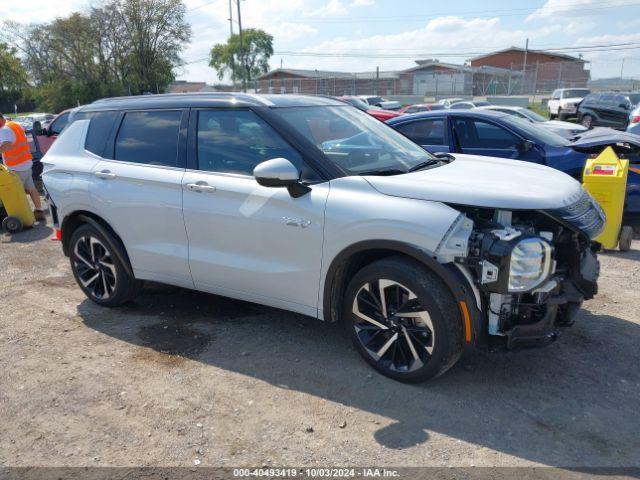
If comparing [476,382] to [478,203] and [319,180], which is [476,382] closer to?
[478,203]

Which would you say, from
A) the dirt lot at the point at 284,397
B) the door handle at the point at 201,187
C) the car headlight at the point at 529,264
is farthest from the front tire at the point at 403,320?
the door handle at the point at 201,187

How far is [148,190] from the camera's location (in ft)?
14.4

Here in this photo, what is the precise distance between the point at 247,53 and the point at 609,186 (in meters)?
77.2

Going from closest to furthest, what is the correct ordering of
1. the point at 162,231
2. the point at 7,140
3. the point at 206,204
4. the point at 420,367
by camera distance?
the point at 420,367, the point at 206,204, the point at 162,231, the point at 7,140

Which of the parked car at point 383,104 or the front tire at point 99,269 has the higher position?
the parked car at point 383,104

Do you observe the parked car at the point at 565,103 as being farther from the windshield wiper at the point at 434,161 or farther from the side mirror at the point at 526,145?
the windshield wiper at the point at 434,161

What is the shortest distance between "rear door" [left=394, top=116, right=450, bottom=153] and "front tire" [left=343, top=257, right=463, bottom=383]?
4.55m

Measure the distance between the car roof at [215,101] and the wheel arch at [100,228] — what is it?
985mm

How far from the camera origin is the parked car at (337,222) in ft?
10.6

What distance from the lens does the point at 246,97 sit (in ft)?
13.6

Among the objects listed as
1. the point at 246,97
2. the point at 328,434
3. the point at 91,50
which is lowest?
the point at 328,434

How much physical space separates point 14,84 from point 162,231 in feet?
177

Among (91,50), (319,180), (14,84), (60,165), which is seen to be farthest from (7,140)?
(91,50)

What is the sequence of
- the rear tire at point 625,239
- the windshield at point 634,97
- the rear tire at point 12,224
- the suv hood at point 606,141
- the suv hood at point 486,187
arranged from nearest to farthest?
the suv hood at point 486,187
the rear tire at point 625,239
the suv hood at point 606,141
the rear tire at point 12,224
the windshield at point 634,97
